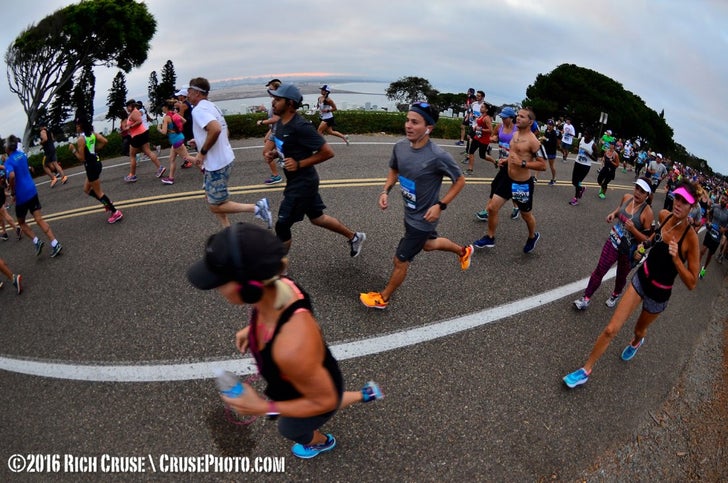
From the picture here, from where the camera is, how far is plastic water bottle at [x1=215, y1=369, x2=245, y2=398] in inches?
66.5

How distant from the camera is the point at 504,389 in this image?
11.0 feet

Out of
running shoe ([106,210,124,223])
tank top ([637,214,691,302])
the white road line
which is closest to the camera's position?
tank top ([637,214,691,302])

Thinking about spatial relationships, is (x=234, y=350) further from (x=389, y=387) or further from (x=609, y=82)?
(x=609, y=82)

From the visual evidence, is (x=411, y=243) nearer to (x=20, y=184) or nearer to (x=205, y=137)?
(x=205, y=137)

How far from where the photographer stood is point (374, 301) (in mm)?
4246

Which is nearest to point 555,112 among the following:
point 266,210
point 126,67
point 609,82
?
point 609,82

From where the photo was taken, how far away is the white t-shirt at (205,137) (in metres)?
4.95

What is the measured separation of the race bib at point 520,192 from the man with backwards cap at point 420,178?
199 cm

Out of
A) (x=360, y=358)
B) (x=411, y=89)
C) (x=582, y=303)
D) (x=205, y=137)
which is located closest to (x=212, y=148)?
(x=205, y=137)

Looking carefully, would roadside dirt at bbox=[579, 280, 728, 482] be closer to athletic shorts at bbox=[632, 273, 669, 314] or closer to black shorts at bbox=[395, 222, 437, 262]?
athletic shorts at bbox=[632, 273, 669, 314]

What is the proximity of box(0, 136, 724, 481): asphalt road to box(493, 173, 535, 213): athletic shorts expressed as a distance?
2.58ft

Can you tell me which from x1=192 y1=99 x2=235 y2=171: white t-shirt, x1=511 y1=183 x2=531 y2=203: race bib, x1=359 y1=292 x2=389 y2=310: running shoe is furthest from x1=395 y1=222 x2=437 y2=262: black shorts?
x1=192 y1=99 x2=235 y2=171: white t-shirt

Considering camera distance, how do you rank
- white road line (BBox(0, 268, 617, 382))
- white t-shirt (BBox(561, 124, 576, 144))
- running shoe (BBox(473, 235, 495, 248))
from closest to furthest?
white road line (BBox(0, 268, 617, 382)) → running shoe (BBox(473, 235, 495, 248)) → white t-shirt (BBox(561, 124, 576, 144))

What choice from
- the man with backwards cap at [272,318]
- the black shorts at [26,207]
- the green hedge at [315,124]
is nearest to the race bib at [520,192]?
the man with backwards cap at [272,318]
